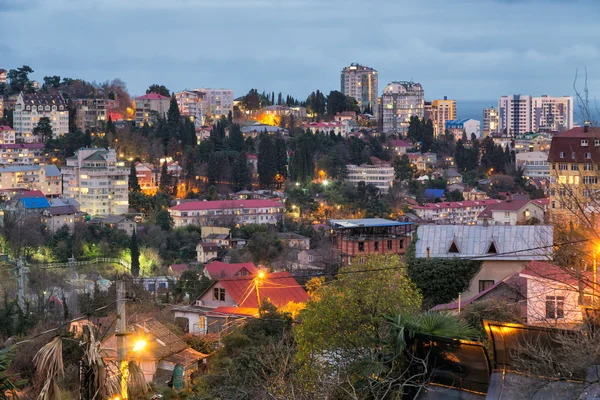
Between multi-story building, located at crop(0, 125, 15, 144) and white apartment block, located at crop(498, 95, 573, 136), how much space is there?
205ft

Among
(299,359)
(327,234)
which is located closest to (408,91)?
(327,234)

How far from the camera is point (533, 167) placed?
60.8 meters

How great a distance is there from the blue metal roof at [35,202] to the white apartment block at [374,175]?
18.4m

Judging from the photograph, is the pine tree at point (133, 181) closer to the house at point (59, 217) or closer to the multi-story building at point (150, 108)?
the house at point (59, 217)

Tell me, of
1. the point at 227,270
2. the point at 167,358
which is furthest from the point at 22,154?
the point at 167,358

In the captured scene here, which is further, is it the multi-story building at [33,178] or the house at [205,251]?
the multi-story building at [33,178]


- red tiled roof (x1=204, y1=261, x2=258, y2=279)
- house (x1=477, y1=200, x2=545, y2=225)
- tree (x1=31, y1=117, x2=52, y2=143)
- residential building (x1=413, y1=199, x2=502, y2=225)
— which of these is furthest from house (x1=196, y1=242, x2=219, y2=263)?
tree (x1=31, y1=117, x2=52, y2=143)

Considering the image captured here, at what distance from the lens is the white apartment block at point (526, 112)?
10481 cm

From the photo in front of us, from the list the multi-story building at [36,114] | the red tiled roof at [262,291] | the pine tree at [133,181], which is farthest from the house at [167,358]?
the multi-story building at [36,114]

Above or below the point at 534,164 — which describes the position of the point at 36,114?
above

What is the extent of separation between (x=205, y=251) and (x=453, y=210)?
636 inches

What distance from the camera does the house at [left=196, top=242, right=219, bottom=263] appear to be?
126 ft

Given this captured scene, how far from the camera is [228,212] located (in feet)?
149

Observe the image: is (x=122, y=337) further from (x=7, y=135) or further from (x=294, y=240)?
(x=7, y=135)
